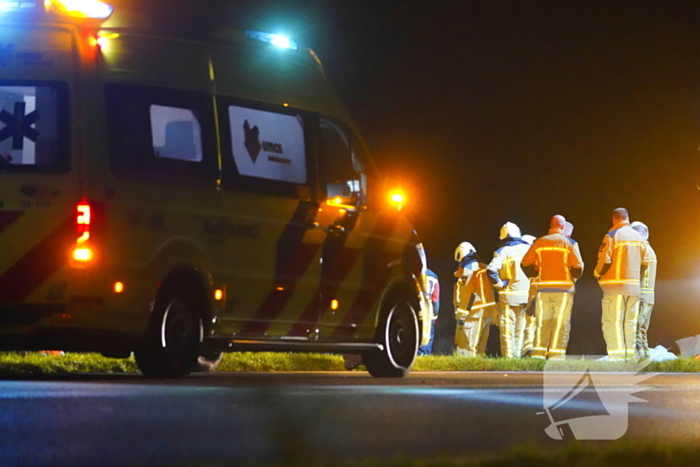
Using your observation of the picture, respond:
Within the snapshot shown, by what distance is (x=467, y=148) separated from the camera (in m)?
31.5

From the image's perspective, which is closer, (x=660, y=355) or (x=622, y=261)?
(x=622, y=261)

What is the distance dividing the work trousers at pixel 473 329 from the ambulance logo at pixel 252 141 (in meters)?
8.90

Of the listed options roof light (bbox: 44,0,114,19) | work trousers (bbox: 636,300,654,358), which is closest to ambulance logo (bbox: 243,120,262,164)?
roof light (bbox: 44,0,114,19)

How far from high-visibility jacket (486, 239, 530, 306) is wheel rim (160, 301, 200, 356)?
8.78 metres

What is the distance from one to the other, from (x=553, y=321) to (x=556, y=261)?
70cm

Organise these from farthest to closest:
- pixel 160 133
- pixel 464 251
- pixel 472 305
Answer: pixel 464 251 < pixel 472 305 < pixel 160 133

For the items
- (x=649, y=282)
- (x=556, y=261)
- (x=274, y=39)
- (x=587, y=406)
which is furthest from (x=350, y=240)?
(x=649, y=282)

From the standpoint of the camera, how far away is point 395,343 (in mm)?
11930

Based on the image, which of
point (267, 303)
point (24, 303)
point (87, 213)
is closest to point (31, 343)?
point (24, 303)

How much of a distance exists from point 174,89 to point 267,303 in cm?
171

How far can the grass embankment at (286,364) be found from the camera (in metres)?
12.2

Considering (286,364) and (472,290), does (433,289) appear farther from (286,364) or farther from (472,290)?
(286,364)

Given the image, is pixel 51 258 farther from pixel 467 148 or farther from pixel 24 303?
pixel 467 148

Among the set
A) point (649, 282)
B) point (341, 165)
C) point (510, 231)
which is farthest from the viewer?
point (510, 231)
